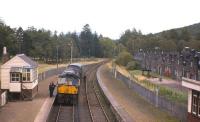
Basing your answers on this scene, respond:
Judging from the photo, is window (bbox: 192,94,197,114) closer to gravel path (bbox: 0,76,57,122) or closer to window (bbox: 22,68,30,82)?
gravel path (bbox: 0,76,57,122)

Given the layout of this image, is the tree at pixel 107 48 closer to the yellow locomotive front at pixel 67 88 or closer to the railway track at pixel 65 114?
the yellow locomotive front at pixel 67 88

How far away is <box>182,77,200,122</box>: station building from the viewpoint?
2211cm

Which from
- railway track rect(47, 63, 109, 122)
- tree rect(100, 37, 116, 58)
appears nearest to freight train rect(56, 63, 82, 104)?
railway track rect(47, 63, 109, 122)

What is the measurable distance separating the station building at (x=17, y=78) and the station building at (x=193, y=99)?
1655cm

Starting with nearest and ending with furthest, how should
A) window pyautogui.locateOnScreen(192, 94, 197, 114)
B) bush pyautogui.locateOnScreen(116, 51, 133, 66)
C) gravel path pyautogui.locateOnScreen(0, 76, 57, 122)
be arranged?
1. window pyautogui.locateOnScreen(192, 94, 197, 114)
2. gravel path pyautogui.locateOnScreen(0, 76, 57, 122)
3. bush pyautogui.locateOnScreen(116, 51, 133, 66)

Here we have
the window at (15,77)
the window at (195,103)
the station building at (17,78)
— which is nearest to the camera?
the window at (195,103)

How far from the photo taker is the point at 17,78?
35.7 m

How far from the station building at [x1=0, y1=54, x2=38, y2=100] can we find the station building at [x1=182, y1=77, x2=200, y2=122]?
16.5 m

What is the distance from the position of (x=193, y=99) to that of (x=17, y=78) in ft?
57.5

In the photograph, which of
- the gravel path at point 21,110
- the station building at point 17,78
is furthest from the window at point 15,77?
the gravel path at point 21,110

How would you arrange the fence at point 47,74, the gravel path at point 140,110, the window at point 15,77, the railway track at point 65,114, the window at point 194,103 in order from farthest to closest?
the fence at point 47,74
the window at point 15,77
the railway track at point 65,114
the gravel path at point 140,110
the window at point 194,103

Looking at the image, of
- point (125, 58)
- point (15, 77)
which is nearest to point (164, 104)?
point (15, 77)

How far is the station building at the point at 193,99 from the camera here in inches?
870

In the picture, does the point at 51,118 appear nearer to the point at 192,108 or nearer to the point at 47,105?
the point at 47,105
